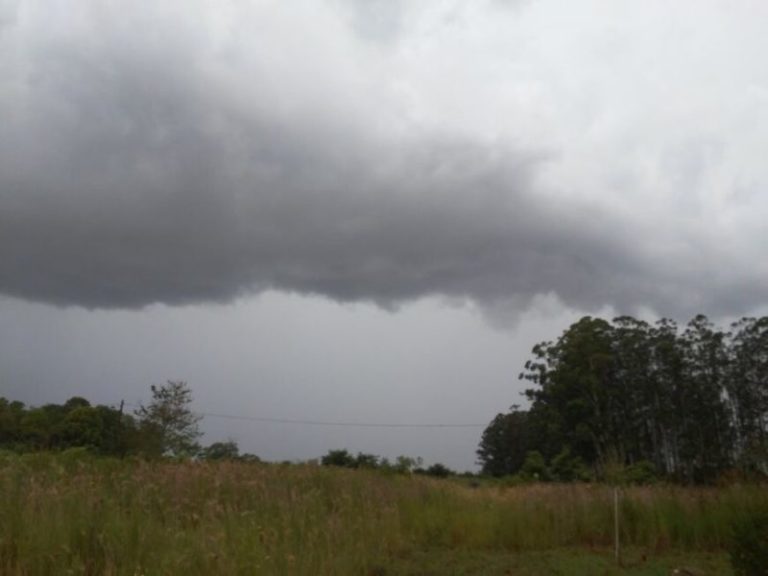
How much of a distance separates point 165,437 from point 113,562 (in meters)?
33.7

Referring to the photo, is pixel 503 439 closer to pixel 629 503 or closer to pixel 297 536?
pixel 629 503

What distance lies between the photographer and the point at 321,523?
9.51 metres

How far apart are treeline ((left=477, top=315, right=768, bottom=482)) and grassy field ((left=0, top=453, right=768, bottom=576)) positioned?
3170cm

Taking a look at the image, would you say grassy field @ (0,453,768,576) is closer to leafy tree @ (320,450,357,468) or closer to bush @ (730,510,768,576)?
bush @ (730,510,768,576)

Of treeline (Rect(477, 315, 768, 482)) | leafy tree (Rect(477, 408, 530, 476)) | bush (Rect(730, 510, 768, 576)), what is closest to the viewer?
bush (Rect(730, 510, 768, 576))

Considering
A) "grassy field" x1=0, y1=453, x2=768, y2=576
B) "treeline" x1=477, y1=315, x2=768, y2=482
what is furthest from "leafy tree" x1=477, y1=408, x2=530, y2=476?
"grassy field" x1=0, y1=453, x2=768, y2=576

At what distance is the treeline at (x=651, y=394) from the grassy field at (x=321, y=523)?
3170 centimetres

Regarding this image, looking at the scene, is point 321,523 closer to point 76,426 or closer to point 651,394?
point 76,426

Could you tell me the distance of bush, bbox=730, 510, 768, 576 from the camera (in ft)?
28.4

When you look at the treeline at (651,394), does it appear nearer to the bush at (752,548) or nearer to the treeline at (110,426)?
the treeline at (110,426)

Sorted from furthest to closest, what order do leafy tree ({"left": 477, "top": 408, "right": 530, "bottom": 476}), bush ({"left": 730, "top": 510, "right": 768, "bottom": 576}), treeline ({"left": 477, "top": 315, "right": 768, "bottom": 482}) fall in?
leafy tree ({"left": 477, "top": 408, "right": 530, "bottom": 476}) < treeline ({"left": 477, "top": 315, "right": 768, "bottom": 482}) < bush ({"left": 730, "top": 510, "right": 768, "bottom": 576})

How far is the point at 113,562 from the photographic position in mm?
6566

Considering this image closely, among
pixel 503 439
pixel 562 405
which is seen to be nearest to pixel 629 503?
pixel 562 405

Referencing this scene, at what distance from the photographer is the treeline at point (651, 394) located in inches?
1925
